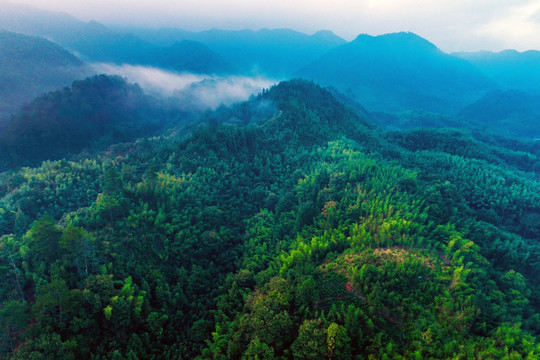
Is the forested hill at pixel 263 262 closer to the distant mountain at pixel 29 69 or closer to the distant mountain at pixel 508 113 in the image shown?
the distant mountain at pixel 29 69

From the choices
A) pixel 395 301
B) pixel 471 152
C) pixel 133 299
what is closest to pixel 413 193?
pixel 395 301

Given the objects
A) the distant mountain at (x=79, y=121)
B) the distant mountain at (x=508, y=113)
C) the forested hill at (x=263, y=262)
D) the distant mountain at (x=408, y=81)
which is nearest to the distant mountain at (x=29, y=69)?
the distant mountain at (x=79, y=121)

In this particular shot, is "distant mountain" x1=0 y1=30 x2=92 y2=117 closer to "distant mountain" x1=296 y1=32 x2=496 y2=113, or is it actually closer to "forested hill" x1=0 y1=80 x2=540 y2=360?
"forested hill" x1=0 y1=80 x2=540 y2=360

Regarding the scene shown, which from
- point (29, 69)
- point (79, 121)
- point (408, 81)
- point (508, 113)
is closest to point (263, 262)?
point (79, 121)

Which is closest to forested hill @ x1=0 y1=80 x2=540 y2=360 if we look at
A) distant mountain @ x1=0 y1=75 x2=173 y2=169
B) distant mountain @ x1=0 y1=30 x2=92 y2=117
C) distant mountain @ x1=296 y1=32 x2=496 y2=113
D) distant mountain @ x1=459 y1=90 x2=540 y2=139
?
distant mountain @ x1=0 y1=75 x2=173 y2=169

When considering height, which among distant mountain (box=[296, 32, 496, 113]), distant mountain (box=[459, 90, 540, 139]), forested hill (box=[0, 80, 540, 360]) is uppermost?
distant mountain (box=[296, 32, 496, 113])

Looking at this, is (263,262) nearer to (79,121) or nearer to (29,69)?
(79,121)
